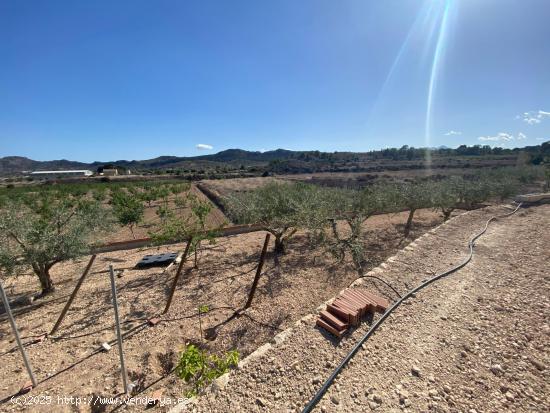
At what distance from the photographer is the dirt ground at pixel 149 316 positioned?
5137 mm

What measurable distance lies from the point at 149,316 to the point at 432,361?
6.93m

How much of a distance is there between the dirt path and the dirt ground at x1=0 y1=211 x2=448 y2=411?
5.18 ft

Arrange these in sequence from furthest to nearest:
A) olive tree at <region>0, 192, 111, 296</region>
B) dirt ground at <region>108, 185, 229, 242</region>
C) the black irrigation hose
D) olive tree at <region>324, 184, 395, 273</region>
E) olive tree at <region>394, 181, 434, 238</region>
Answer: dirt ground at <region>108, 185, 229, 242</region> < olive tree at <region>394, 181, 434, 238</region> < olive tree at <region>324, 184, 395, 273</region> < olive tree at <region>0, 192, 111, 296</region> < the black irrigation hose

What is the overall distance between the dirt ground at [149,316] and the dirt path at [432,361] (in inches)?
62.1

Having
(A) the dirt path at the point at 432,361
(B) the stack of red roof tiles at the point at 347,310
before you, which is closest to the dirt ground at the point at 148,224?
(B) the stack of red roof tiles at the point at 347,310

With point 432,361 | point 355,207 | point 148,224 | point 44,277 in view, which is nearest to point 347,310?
point 432,361

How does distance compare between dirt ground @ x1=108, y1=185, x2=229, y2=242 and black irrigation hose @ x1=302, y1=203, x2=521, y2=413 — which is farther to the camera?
dirt ground @ x1=108, y1=185, x2=229, y2=242

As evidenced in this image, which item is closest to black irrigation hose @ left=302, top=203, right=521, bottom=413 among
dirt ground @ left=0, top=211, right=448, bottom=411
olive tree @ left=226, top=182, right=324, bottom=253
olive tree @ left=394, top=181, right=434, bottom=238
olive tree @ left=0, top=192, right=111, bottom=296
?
dirt ground @ left=0, top=211, right=448, bottom=411

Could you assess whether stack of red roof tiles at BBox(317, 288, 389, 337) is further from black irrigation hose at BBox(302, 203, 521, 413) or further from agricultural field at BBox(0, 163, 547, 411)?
agricultural field at BBox(0, 163, 547, 411)

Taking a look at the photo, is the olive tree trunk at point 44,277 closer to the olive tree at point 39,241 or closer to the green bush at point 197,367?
the olive tree at point 39,241

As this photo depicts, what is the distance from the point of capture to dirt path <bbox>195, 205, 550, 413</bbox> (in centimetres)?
381

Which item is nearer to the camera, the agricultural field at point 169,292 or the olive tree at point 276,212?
the agricultural field at point 169,292

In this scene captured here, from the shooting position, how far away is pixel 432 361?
443 centimetres

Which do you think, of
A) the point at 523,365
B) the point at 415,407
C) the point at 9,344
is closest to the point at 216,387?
the point at 415,407
